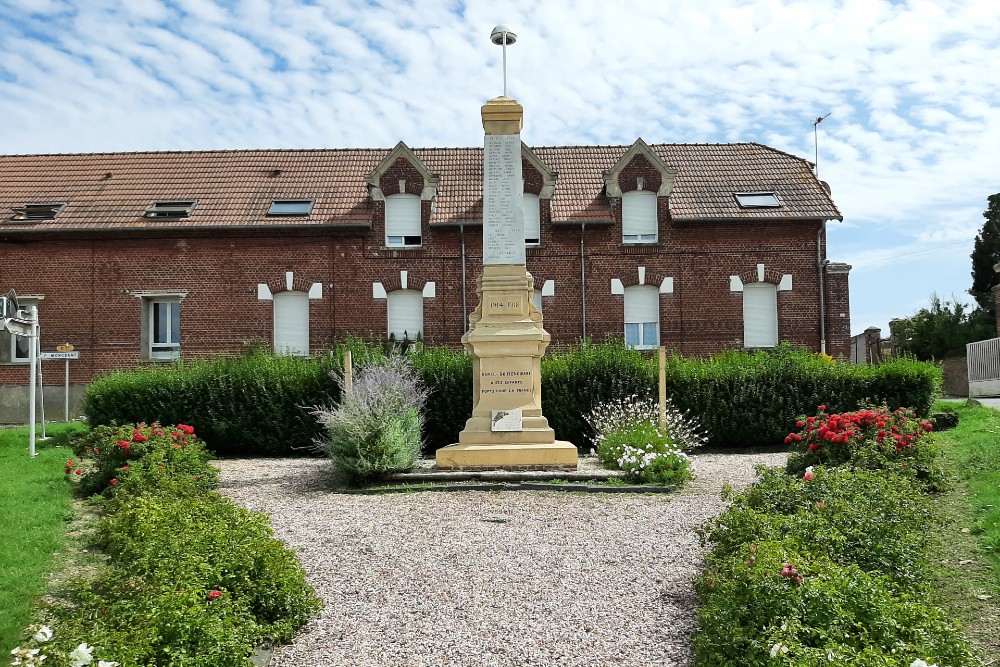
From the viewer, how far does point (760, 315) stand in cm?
2292

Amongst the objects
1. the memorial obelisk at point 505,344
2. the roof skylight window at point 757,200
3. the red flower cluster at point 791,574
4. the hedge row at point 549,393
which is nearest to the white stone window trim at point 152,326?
the hedge row at point 549,393

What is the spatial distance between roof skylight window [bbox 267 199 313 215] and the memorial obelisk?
37.1 ft

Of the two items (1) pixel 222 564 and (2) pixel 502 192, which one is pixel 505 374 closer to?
(2) pixel 502 192

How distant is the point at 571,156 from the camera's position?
82.4 feet

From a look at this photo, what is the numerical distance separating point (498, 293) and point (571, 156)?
13.5 meters

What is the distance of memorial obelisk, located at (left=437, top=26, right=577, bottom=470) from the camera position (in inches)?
463

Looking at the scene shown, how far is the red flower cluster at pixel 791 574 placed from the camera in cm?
438

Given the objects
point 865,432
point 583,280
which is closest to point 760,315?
point 583,280

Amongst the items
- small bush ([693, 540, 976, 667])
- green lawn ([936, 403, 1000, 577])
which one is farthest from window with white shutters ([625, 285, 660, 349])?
small bush ([693, 540, 976, 667])

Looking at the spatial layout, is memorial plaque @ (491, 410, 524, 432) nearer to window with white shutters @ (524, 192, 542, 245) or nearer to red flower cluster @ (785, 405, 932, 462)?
red flower cluster @ (785, 405, 932, 462)

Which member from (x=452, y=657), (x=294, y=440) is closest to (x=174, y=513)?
(x=452, y=657)

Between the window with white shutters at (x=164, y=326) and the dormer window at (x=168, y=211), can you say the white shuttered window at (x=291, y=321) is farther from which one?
the dormer window at (x=168, y=211)

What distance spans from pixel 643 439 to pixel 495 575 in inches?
226

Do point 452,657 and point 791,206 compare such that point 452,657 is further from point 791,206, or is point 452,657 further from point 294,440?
point 791,206
